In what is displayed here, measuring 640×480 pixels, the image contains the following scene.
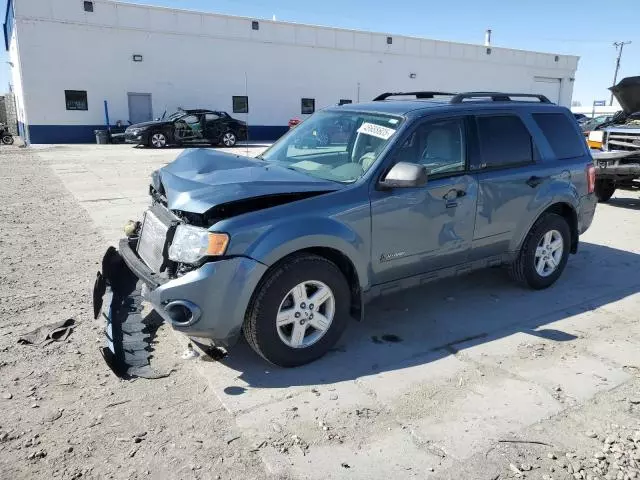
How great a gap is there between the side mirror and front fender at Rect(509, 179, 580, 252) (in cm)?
168

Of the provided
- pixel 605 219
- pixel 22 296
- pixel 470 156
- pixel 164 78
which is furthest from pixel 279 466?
pixel 164 78

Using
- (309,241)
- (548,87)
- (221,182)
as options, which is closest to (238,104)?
(548,87)

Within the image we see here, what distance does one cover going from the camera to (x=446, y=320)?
4629 mm

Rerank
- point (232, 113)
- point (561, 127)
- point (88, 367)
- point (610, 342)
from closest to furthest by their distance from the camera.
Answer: point (88, 367)
point (610, 342)
point (561, 127)
point (232, 113)

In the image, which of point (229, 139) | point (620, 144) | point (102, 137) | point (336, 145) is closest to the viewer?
point (336, 145)

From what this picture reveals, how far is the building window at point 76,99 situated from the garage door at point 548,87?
108ft

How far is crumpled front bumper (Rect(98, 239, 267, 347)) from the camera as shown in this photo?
10.8ft

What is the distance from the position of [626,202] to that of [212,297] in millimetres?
9809

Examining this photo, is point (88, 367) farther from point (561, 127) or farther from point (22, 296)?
point (561, 127)

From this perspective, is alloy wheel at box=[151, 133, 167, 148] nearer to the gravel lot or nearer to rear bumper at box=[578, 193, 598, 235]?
the gravel lot

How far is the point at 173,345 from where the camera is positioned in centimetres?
405

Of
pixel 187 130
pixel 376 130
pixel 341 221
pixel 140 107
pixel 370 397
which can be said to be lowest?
pixel 370 397

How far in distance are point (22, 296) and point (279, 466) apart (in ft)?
11.3

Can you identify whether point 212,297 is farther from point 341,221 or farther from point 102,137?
point 102,137
